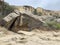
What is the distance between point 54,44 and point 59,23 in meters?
6.96

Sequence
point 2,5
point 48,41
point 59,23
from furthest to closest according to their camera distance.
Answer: point 2,5 → point 59,23 → point 48,41

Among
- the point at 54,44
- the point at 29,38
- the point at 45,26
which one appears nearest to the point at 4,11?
the point at 45,26

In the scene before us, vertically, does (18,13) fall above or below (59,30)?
above

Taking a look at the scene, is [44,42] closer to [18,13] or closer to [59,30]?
[59,30]

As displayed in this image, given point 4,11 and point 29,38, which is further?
point 4,11

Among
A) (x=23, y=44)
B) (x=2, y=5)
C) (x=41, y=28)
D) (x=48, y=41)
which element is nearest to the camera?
(x=23, y=44)

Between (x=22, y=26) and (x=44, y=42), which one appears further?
(x=22, y=26)

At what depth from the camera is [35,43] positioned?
11523 millimetres

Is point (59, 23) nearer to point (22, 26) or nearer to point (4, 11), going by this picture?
point (22, 26)

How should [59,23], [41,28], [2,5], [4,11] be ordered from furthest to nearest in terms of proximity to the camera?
[2,5] < [4,11] < [59,23] < [41,28]

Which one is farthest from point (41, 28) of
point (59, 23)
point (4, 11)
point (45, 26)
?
point (4, 11)

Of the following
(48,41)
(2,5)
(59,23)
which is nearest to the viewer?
(48,41)

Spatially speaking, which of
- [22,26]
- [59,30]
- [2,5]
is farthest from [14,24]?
[2,5]

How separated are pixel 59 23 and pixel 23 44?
292 inches
